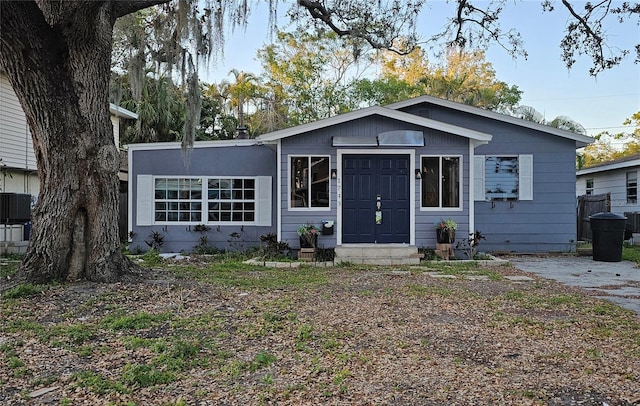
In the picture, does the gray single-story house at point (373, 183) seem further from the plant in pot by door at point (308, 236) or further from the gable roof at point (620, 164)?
the gable roof at point (620, 164)

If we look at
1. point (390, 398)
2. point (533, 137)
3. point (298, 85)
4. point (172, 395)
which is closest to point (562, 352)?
point (390, 398)

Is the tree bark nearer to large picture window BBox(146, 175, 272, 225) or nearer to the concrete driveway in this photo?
large picture window BBox(146, 175, 272, 225)

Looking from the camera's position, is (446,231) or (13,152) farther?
(13,152)

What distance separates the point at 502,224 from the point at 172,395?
30.8ft

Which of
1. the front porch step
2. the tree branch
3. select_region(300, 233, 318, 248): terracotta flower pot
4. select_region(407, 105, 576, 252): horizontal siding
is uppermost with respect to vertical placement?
the tree branch

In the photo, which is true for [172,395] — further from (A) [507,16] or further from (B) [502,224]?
(B) [502,224]

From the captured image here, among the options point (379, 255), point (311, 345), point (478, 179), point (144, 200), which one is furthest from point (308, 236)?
point (311, 345)

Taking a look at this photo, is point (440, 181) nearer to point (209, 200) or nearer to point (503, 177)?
point (503, 177)

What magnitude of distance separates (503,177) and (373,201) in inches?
139

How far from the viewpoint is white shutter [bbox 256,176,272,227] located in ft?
34.2

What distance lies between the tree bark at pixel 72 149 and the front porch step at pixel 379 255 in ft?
13.6

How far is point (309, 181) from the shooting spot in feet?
30.6

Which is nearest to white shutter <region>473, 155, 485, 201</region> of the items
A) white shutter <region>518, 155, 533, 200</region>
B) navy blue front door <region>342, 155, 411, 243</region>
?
white shutter <region>518, 155, 533, 200</region>

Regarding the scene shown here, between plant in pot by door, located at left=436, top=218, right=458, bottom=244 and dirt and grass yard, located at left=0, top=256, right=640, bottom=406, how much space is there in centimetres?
286
